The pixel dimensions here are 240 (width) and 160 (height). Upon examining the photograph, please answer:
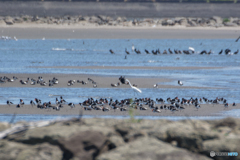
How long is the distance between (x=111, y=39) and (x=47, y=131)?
45.6 meters

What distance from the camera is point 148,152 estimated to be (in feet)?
15.0

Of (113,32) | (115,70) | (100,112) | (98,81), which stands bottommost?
(100,112)

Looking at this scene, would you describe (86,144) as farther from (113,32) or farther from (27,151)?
(113,32)

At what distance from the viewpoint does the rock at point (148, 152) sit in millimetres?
4503

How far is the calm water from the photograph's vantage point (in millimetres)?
18656

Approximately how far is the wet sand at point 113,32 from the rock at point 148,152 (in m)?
47.1

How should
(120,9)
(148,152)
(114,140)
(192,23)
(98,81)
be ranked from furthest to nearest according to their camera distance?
1. (120,9)
2. (192,23)
3. (98,81)
4. (114,140)
5. (148,152)

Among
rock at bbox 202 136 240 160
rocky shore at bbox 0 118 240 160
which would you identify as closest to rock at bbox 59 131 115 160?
rocky shore at bbox 0 118 240 160

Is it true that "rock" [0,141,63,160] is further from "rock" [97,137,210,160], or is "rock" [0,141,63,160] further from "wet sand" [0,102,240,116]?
"wet sand" [0,102,240,116]

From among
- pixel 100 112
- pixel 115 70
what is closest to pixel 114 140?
pixel 100 112

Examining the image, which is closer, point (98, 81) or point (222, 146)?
point (222, 146)

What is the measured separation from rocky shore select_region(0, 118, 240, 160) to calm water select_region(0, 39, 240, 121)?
11.5 meters

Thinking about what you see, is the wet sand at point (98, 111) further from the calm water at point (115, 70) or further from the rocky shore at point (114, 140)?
the rocky shore at point (114, 140)

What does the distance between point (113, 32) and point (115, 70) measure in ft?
97.6
